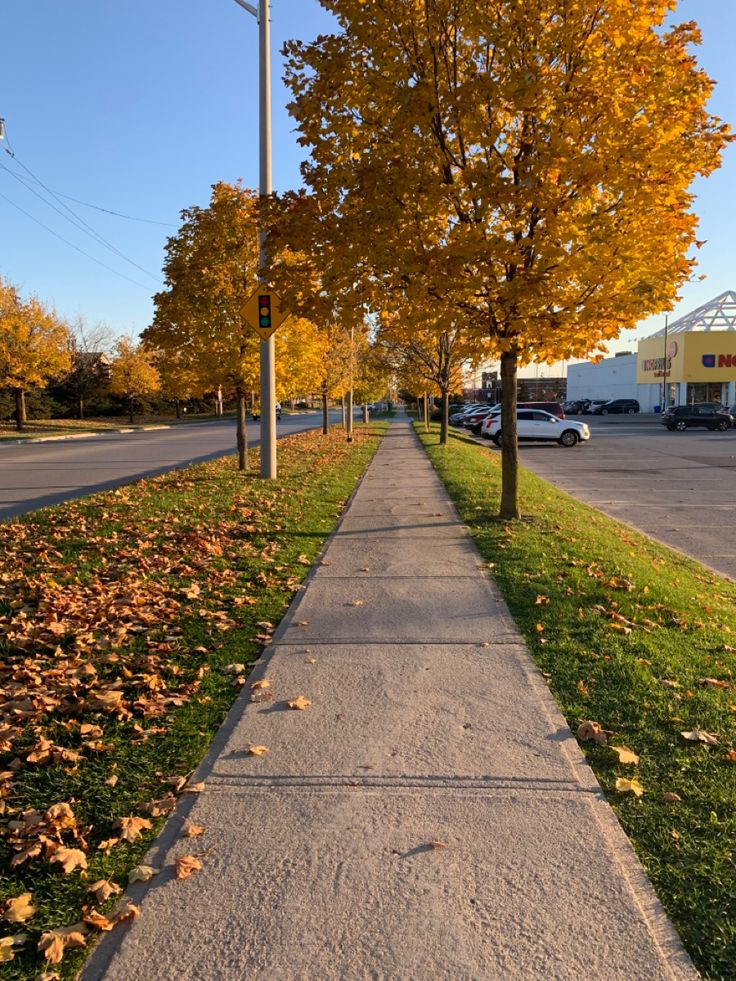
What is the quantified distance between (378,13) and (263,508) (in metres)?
6.14

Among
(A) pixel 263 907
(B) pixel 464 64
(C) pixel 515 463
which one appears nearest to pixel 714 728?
(A) pixel 263 907

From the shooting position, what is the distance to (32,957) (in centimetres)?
231

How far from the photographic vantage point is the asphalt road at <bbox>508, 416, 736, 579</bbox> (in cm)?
1039

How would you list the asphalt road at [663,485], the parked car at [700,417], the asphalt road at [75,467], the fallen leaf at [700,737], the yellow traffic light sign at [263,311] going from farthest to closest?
the parked car at [700,417] < the asphalt road at [75,467] < the yellow traffic light sign at [263,311] < the asphalt road at [663,485] < the fallen leaf at [700,737]

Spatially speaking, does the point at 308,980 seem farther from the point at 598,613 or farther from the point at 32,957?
the point at 598,613

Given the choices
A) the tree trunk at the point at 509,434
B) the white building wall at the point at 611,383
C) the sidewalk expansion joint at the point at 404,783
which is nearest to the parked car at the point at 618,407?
the white building wall at the point at 611,383

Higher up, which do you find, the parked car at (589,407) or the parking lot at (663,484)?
the parked car at (589,407)

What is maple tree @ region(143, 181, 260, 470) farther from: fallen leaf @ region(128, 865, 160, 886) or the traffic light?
fallen leaf @ region(128, 865, 160, 886)

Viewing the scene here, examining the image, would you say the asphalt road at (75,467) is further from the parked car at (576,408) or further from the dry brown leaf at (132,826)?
the parked car at (576,408)

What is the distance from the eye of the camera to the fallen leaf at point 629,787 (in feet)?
10.3

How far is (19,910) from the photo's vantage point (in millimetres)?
2461

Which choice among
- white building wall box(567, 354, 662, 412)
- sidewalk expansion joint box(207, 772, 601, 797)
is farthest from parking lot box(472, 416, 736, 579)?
white building wall box(567, 354, 662, 412)

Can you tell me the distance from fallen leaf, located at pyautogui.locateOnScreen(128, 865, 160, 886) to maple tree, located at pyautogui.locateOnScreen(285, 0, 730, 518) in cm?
622

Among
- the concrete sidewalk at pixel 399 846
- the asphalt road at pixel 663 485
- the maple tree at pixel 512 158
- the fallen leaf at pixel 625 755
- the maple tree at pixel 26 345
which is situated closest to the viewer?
the concrete sidewalk at pixel 399 846
